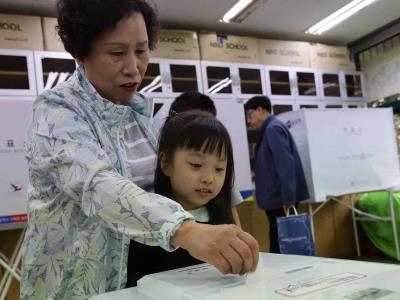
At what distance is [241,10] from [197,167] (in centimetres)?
264

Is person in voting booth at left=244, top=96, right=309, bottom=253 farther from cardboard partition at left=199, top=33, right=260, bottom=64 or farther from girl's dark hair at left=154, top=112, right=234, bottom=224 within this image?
girl's dark hair at left=154, top=112, right=234, bottom=224

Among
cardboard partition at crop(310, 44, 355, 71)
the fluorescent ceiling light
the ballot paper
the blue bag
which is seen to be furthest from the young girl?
cardboard partition at crop(310, 44, 355, 71)

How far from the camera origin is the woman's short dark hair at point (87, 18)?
0.73 m

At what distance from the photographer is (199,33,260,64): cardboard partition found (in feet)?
11.1

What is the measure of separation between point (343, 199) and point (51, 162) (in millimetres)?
3614

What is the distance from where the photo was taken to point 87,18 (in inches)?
29.0

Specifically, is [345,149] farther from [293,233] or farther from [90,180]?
[90,180]

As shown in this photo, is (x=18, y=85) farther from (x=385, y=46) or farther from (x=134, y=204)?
(x=385, y=46)

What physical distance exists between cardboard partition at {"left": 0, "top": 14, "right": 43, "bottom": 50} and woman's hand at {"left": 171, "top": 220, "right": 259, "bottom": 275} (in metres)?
2.57

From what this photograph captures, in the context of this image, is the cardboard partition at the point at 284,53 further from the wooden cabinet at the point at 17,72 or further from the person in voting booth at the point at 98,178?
the person in voting booth at the point at 98,178

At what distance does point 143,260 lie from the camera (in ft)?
2.43

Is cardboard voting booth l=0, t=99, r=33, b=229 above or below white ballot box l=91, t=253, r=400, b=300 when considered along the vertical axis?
above

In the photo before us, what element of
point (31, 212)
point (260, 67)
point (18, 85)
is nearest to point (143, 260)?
point (31, 212)

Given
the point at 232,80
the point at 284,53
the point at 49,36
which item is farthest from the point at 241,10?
the point at 49,36
